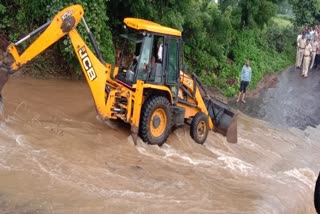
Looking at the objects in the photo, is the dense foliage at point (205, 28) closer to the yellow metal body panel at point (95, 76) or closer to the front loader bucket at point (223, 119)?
the yellow metal body panel at point (95, 76)

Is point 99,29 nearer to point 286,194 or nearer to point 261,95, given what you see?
point 286,194

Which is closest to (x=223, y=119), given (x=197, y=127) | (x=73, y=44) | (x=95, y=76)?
(x=197, y=127)

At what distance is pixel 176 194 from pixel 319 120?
11.2 m

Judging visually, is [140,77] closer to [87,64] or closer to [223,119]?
[87,64]

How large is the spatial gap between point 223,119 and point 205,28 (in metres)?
6.35

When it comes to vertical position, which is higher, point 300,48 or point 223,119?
point 300,48

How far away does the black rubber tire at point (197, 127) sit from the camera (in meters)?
11.6

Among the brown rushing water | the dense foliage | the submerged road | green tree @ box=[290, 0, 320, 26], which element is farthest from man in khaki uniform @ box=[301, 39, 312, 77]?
the brown rushing water

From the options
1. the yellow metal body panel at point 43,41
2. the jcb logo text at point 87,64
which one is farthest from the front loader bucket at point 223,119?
the yellow metal body panel at point 43,41

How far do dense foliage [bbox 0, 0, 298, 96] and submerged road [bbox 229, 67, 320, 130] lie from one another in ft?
3.37

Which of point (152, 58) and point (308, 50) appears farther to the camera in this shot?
point (308, 50)

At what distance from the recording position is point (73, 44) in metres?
9.73

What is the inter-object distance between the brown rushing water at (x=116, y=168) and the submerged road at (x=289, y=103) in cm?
402

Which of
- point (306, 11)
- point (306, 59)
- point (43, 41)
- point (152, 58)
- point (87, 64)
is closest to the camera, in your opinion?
point (43, 41)
